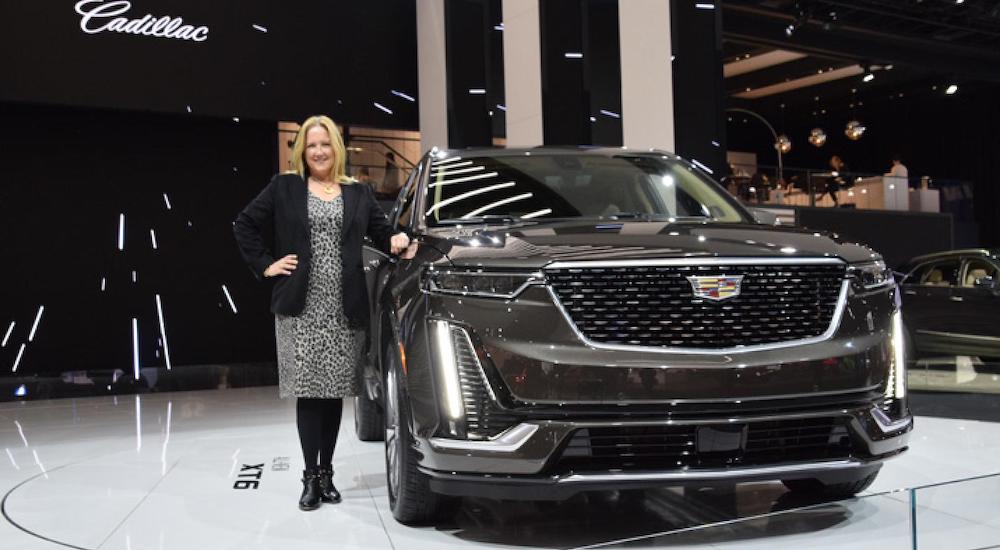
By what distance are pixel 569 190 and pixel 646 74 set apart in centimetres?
538

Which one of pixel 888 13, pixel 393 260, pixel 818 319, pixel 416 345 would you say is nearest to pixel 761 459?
pixel 818 319

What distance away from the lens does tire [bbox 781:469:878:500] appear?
Answer: 12.4ft

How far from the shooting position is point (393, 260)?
3.85 meters

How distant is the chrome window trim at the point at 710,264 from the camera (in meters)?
2.95

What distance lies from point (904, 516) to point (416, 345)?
4.96 feet

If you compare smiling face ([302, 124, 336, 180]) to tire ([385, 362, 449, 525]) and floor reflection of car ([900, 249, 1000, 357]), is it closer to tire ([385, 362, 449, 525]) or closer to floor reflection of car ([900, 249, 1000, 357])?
tire ([385, 362, 449, 525])

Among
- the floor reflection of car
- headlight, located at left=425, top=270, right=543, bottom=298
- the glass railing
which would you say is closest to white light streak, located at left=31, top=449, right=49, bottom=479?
headlight, located at left=425, top=270, right=543, bottom=298

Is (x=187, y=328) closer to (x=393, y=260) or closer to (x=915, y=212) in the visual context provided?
(x=393, y=260)

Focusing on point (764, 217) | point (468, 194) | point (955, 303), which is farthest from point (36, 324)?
point (764, 217)

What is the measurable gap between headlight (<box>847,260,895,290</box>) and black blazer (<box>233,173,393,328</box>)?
1817 millimetres

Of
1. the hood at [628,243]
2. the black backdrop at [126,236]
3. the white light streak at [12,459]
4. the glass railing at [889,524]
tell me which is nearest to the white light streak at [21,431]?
the white light streak at [12,459]

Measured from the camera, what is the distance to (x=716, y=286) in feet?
9.98

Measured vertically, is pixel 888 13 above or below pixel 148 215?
above

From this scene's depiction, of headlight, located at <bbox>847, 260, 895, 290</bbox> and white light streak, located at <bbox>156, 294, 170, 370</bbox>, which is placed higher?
headlight, located at <bbox>847, 260, 895, 290</bbox>
